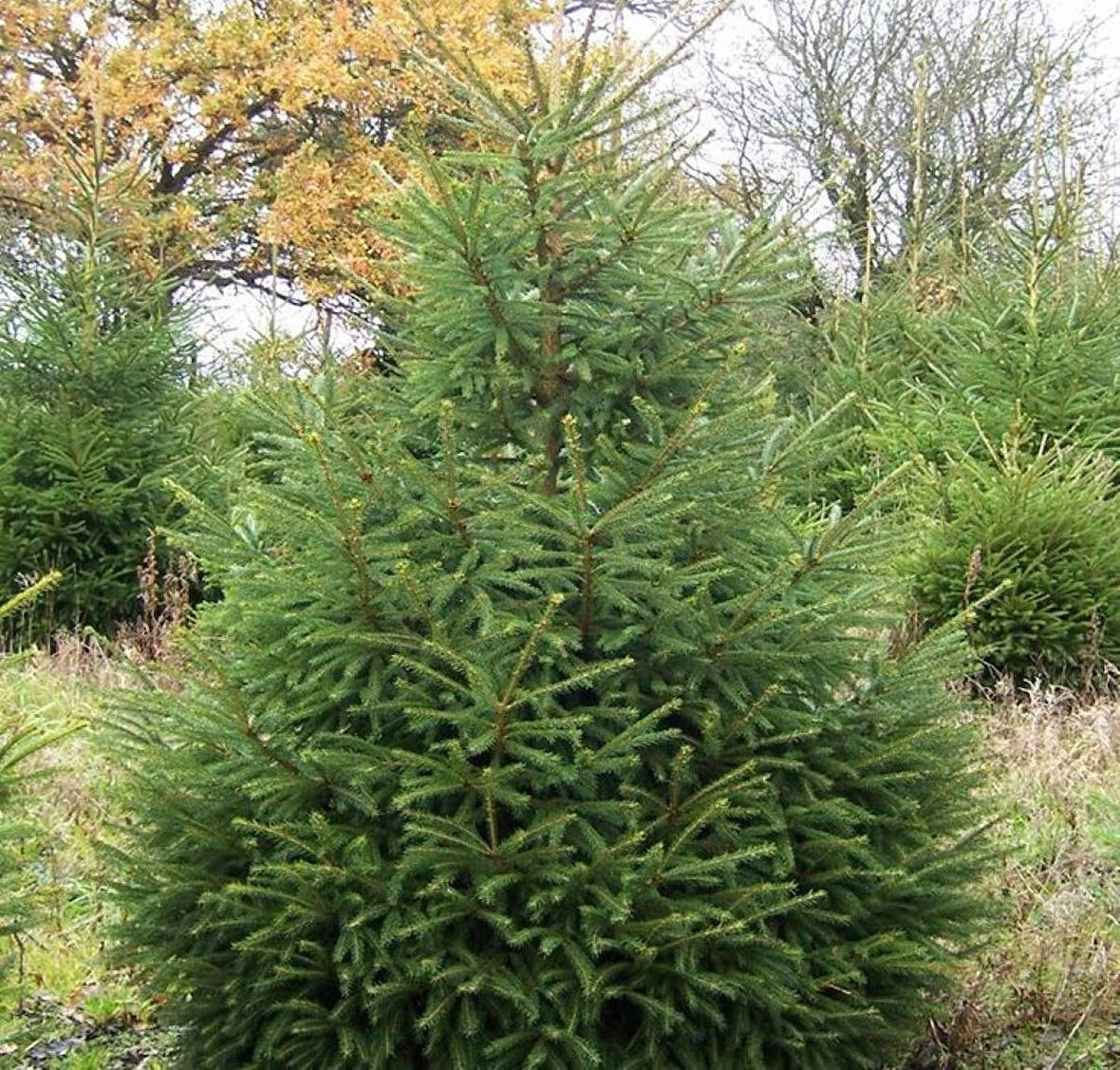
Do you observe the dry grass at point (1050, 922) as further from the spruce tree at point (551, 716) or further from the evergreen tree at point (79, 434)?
the evergreen tree at point (79, 434)

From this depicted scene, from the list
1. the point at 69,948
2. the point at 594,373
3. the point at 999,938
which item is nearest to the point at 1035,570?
the point at 999,938

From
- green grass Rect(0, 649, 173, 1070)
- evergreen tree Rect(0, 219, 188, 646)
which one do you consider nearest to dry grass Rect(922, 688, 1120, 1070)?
green grass Rect(0, 649, 173, 1070)

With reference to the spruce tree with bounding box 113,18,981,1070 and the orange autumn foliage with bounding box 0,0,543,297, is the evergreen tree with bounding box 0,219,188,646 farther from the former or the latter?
the orange autumn foliage with bounding box 0,0,543,297

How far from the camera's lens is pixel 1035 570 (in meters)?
6.27

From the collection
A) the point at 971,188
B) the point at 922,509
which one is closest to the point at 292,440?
the point at 922,509

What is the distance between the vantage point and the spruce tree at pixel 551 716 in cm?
257

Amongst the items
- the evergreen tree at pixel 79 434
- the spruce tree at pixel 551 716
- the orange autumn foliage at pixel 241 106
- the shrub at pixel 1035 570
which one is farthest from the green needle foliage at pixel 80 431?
the orange autumn foliage at pixel 241 106

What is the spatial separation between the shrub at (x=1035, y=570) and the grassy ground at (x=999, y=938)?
A: 0.82 m

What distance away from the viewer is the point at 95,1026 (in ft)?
12.4

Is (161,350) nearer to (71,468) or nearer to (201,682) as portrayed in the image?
(71,468)

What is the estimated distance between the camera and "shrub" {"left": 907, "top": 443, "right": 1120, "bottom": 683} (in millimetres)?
6230

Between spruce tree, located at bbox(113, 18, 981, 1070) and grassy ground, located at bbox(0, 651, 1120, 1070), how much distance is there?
0.38 m

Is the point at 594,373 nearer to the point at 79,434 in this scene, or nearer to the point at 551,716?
the point at 551,716

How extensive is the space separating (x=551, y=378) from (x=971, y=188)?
1566 centimetres
